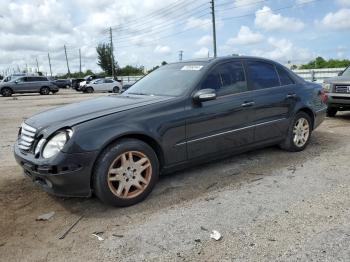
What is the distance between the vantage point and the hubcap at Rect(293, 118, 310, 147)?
602 cm

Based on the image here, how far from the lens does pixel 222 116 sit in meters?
4.83

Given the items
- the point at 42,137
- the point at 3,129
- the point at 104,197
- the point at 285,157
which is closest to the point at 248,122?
the point at 285,157

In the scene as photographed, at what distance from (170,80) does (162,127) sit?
1.03m

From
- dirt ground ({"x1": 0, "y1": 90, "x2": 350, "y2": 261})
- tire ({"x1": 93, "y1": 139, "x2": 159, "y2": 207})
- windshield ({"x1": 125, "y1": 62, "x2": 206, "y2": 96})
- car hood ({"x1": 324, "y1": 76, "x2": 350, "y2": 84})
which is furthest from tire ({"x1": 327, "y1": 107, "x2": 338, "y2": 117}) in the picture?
tire ({"x1": 93, "y1": 139, "x2": 159, "y2": 207})

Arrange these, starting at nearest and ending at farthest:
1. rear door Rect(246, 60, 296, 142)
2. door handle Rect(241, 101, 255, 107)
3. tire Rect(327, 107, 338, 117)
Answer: door handle Rect(241, 101, 255, 107), rear door Rect(246, 60, 296, 142), tire Rect(327, 107, 338, 117)

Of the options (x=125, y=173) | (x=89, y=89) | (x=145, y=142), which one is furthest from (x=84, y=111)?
(x=89, y=89)

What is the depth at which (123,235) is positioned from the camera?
3404 millimetres

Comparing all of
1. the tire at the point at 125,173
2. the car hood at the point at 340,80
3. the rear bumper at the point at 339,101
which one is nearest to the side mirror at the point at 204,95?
the tire at the point at 125,173

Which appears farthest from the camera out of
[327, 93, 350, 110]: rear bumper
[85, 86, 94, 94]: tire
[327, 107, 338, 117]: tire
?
[85, 86, 94, 94]: tire

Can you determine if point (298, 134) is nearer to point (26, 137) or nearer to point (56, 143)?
point (56, 143)

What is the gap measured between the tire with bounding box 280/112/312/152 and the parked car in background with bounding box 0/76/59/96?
93.2ft

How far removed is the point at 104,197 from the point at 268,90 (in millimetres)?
2986

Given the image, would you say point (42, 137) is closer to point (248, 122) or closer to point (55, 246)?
point (55, 246)

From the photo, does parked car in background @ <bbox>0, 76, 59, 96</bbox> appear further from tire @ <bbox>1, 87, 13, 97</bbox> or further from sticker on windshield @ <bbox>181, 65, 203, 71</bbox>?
sticker on windshield @ <bbox>181, 65, 203, 71</bbox>
